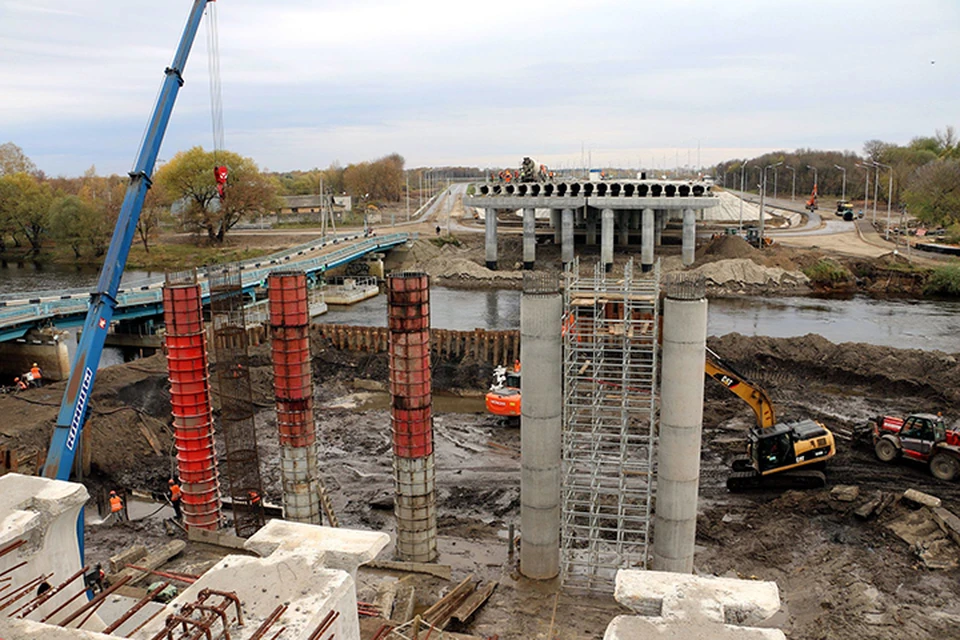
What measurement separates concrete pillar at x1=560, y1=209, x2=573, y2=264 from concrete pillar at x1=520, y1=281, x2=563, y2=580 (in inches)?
1914

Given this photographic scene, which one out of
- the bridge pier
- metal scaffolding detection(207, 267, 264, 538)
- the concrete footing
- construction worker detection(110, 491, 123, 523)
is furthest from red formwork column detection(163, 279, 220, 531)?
the bridge pier

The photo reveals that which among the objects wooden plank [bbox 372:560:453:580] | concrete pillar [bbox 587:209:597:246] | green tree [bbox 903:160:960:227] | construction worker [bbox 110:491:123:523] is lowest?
construction worker [bbox 110:491:123:523]

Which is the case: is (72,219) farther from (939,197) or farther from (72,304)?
(939,197)

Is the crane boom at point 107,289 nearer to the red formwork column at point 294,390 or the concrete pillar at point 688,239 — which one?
the red formwork column at point 294,390

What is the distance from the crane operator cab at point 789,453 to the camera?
23842 mm

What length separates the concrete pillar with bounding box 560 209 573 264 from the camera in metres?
66.9

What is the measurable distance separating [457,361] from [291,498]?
18934 millimetres

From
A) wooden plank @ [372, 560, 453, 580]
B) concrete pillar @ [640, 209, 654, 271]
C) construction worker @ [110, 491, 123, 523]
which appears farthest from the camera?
concrete pillar @ [640, 209, 654, 271]

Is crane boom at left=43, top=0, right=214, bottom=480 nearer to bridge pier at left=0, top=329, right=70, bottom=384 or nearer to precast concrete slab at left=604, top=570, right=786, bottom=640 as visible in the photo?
precast concrete slab at left=604, top=570, right=786, bottom=640

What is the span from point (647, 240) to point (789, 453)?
43472 mm

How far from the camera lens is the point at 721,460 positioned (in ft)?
89.8

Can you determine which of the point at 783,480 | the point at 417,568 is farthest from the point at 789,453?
the point at 417,568

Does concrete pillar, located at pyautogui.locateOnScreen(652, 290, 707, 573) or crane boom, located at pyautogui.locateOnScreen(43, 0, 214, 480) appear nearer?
concrete pillar, located at pyautogui.locateOnScreen(652, 290, 707, 573)

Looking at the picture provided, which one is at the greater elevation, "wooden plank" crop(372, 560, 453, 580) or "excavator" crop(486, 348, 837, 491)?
"excavator" crop(486, 348, 837, 491)
